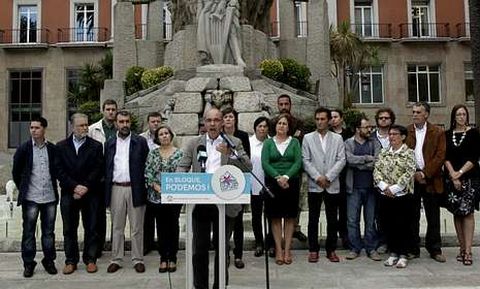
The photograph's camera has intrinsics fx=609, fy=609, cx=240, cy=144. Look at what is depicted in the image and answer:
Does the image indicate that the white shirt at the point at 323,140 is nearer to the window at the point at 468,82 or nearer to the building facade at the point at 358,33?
the building facade at the point at 358,33

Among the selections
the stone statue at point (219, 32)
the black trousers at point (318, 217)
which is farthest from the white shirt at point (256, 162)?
the stone statue at point (219, 32)

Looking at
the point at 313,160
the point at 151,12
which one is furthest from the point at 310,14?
the point at 313,160

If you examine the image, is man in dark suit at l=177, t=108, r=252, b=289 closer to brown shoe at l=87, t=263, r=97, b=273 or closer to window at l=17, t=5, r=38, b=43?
brown shoe at l=87, t=263, r=97, b=273

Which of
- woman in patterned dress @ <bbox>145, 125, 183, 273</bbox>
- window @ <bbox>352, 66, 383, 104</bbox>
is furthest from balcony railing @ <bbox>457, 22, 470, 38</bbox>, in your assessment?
woman in patterned dress @ <bbox>145, 125, 183, 273</bbox>

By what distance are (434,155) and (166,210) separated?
11.9 ft

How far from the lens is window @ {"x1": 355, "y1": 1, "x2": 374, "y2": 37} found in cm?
4244

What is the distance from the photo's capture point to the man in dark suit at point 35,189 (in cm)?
767

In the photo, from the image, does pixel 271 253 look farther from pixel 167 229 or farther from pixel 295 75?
pixel 295 75

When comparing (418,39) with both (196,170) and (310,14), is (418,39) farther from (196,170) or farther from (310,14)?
(196,170)

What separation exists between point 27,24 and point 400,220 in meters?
40.0

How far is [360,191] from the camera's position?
28.0 ft

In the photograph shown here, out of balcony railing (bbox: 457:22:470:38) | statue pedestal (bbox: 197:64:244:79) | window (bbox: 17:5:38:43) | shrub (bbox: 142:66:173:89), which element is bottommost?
statue pedestal (bbox: 197:64:244:79)

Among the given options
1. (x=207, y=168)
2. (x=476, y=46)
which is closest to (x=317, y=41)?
(x=476, y=46)

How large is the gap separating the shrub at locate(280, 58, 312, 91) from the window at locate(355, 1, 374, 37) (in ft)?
84.2
